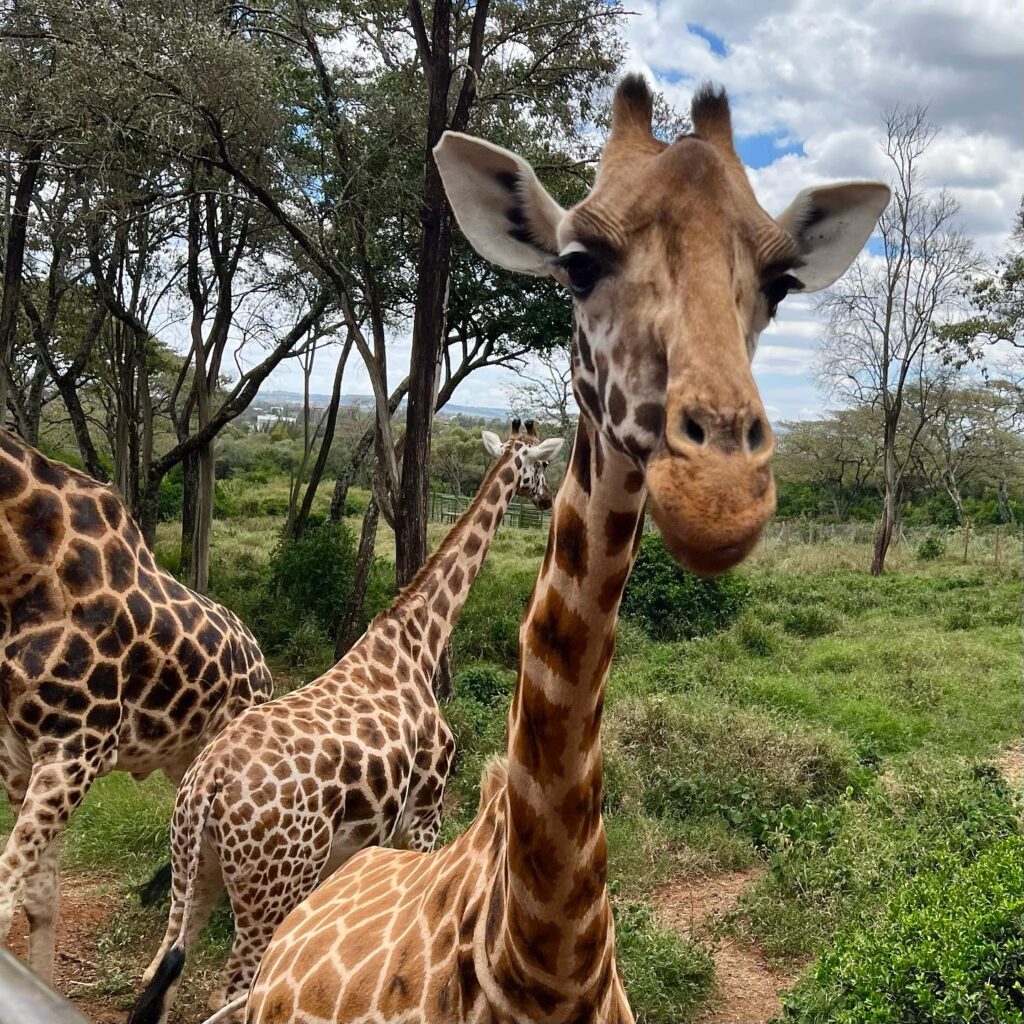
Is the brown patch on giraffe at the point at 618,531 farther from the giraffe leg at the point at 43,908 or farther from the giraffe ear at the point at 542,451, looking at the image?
the giraffe ear at the point at 542,451

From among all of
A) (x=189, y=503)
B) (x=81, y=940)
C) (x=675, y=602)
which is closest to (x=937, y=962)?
(x=81, y=940)

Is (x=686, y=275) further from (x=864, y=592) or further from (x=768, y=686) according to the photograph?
(x=864, y=592)

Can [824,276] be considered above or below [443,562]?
above

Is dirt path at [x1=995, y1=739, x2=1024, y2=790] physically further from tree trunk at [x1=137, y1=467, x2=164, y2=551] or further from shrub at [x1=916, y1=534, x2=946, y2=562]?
shrub at [x1=916, y1=534, x2=946, y2=562]

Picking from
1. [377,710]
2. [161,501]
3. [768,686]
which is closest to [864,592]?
[768,686]

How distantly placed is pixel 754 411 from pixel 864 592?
14.2 metres

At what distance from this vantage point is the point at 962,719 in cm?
810

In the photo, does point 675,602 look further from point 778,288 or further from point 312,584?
point 778,288

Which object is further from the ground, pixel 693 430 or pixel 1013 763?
pixel 693 430

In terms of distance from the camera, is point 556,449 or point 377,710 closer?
point 377,710

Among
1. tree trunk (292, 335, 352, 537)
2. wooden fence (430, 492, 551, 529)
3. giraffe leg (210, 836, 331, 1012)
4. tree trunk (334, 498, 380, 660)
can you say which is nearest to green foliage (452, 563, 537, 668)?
tree trunk (334, 498, 380, 660)

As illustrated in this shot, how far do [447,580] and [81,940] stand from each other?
2668 millimetres

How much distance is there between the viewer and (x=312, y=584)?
11133 millimetres

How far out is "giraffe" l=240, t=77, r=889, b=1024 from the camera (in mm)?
1216
